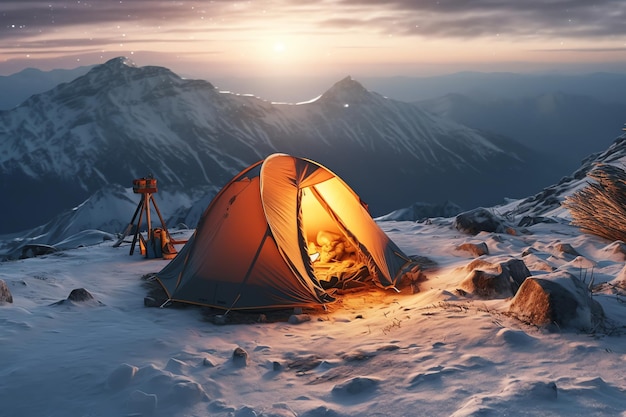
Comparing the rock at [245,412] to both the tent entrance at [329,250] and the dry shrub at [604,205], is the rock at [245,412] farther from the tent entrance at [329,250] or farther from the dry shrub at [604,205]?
the dry shrub at [604,205]

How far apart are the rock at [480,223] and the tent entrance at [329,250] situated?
4416 millimetres

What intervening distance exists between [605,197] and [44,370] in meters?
10.8

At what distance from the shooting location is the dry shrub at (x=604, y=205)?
11.5 m

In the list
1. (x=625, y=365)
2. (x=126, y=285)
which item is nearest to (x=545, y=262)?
(x=625, y=365)

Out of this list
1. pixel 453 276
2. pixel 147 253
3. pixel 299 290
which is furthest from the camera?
pixel 147 253

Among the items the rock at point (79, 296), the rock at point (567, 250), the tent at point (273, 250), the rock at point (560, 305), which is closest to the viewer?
the rock at point (560, 305)

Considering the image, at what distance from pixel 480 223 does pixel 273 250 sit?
7592 mm

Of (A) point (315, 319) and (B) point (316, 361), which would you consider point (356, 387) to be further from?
(A) point (315, 319)

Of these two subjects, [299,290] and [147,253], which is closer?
[299,290]

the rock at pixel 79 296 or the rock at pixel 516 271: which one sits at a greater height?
the rock at pixel 516 271

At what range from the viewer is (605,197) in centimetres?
1191

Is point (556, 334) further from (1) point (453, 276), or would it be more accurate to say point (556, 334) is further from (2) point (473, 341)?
(1) point (453, 276)

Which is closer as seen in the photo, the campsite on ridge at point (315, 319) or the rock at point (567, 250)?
the campsite on ridge at point (315, 319)

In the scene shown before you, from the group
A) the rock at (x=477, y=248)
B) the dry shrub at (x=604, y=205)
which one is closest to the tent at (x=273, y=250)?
the rock at (x=477, y=248)
